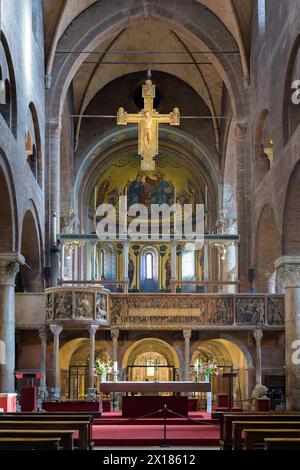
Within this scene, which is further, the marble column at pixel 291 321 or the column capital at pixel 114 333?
the column capital at pixel 114 333

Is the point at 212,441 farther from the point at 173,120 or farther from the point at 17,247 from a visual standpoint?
the point at 173,120

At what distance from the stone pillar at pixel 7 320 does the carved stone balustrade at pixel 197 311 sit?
192 inches

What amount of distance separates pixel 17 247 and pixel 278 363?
35.6 feet

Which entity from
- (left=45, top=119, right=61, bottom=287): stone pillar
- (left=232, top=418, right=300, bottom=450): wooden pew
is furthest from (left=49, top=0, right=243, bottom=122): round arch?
(left=232, top=418, right=300, bottom=450): wooden pew

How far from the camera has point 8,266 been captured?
23.8 meters

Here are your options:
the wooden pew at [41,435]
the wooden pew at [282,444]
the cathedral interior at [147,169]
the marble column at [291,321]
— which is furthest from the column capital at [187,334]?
the wooden pew at [282,444]

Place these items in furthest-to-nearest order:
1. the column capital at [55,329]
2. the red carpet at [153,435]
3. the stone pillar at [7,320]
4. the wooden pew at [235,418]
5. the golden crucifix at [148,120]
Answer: the golden crucifix at [148,120] < the column capital at [55,329] < the stone pillar at [7,320] < the red carpet at [153,435] < the wooden pew at [235,418]

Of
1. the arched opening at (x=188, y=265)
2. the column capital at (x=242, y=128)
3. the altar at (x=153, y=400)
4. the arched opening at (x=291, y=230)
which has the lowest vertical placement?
the altar at (x=153, y=400)

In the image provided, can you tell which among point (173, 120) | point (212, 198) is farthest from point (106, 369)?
point (212, 198)

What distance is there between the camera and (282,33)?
24203mm

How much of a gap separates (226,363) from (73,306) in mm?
9741

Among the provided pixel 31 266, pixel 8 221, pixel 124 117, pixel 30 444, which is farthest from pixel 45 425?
pixel 124 117

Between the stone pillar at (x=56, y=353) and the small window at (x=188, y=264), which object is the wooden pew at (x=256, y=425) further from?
the small window at (x=188, y=264)

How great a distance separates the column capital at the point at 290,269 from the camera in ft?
78.7
